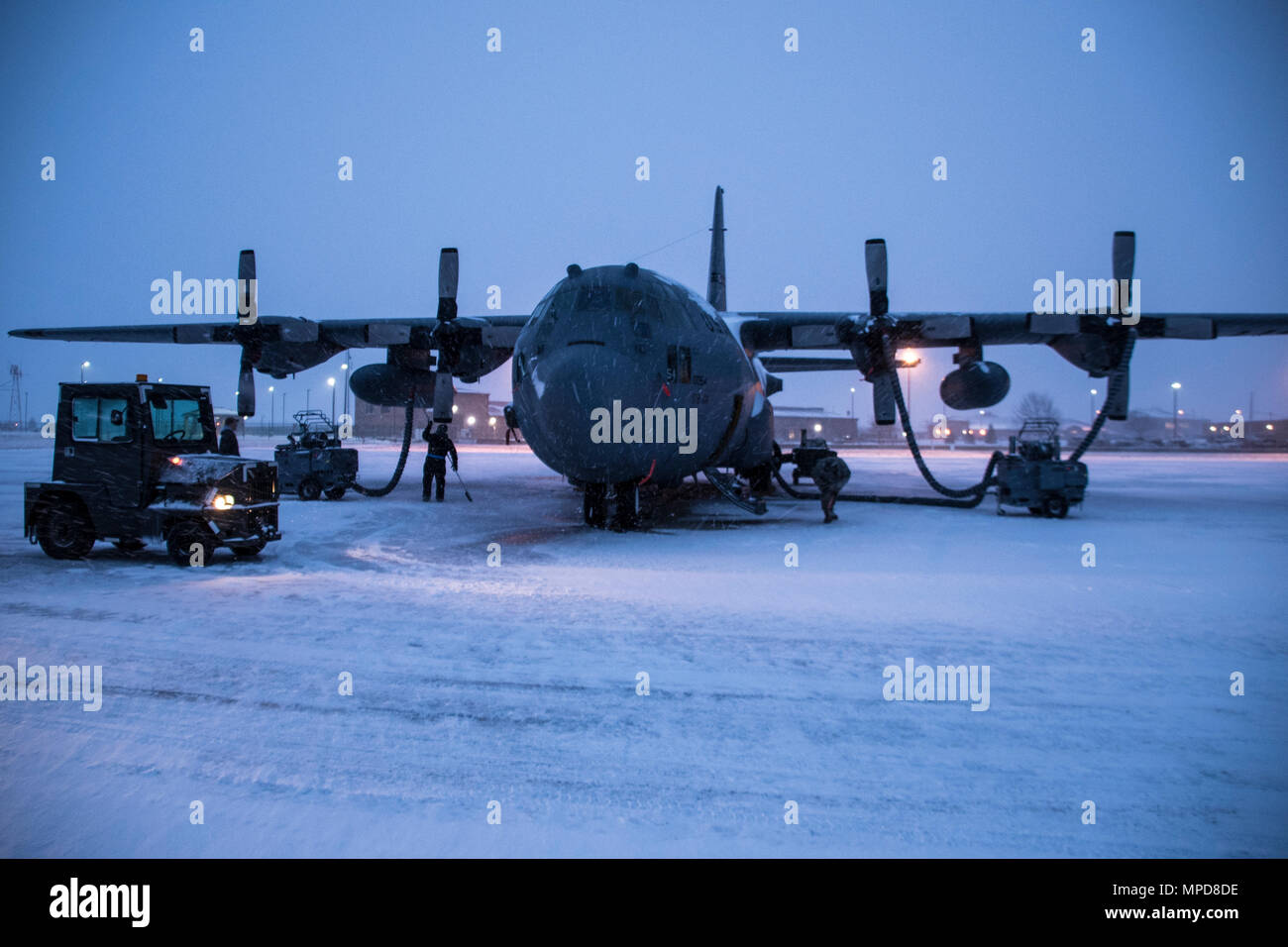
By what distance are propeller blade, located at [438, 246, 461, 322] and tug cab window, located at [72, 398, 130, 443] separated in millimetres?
7444

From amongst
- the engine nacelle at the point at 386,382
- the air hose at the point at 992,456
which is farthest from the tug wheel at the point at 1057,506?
the engine nacelle at the point at 386,382

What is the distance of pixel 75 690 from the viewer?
4.04m

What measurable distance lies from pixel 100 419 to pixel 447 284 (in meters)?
8.04

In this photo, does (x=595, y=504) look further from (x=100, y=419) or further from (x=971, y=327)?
(x=971, y=327)

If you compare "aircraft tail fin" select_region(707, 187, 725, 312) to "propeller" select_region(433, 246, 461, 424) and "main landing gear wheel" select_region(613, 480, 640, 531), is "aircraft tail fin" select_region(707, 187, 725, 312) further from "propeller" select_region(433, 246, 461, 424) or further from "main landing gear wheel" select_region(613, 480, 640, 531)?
"main landing gear wheel" select_region(613, 480, 640, 531)

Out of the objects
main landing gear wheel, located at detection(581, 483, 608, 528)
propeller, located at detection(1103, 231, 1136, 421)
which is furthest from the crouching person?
propeller, located at detection(1103, 231, 1136, 421)

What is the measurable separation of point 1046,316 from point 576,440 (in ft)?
39.7

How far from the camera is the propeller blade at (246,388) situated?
54.7 feet

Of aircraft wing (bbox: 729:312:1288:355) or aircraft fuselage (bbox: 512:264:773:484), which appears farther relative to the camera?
aircraft wing (bbox: 729:312:1288:355)

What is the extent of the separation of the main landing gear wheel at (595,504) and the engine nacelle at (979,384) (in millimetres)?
9774

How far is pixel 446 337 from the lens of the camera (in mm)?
14992

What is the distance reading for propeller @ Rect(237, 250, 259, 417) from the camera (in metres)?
16.2

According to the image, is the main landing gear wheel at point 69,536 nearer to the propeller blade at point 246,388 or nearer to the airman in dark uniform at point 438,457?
the airman in dark uniform at point 438,457

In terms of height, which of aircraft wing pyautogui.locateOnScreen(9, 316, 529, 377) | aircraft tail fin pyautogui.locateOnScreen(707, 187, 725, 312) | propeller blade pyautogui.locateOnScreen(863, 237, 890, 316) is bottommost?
aircraft wing pyautogui.locateOnScreen(9, 316, 529, 377)
